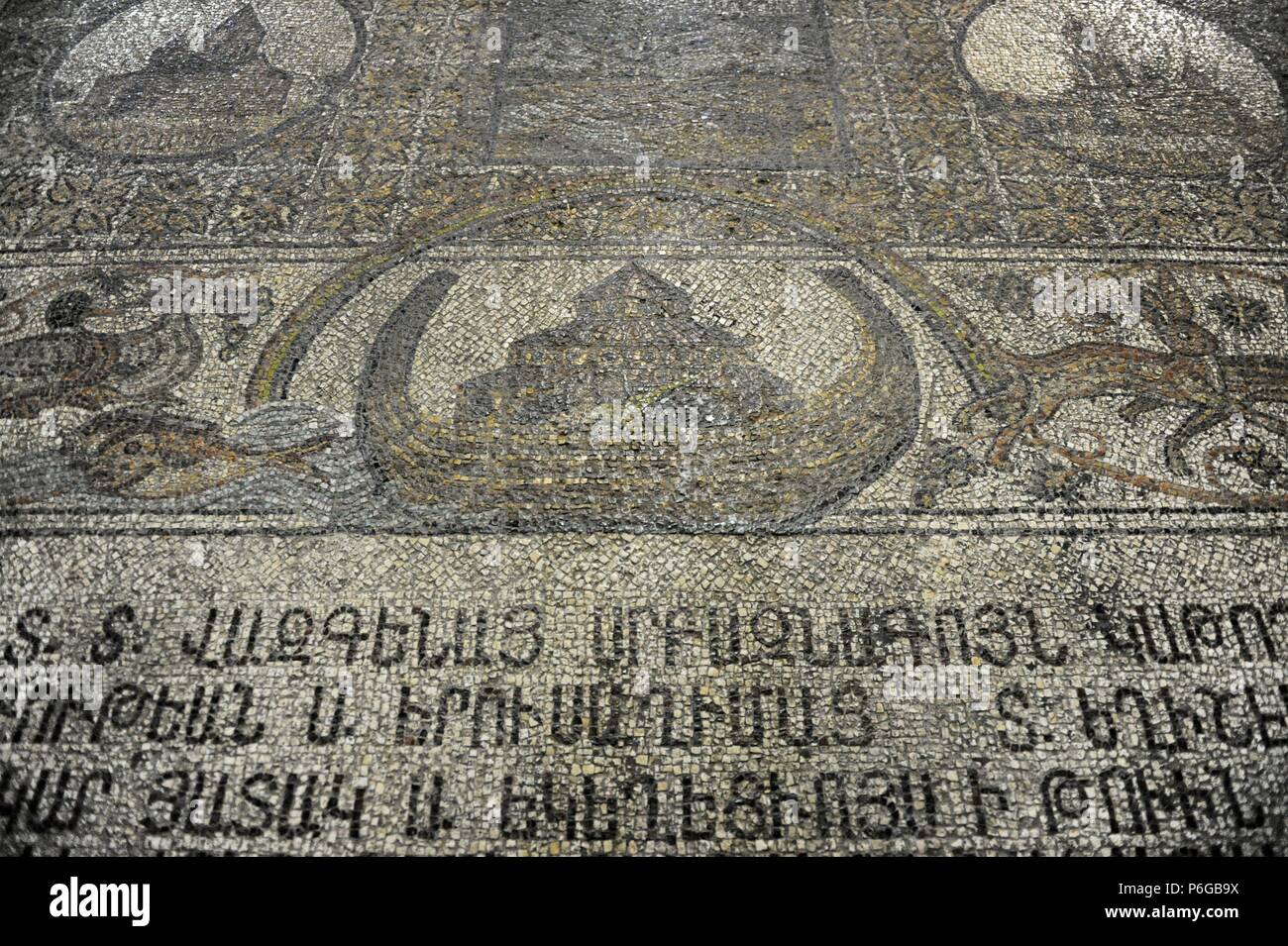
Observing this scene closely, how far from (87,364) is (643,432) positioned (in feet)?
11.0

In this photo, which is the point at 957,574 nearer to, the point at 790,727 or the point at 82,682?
the point at 790,727

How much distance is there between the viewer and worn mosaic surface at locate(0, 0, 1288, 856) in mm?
5137

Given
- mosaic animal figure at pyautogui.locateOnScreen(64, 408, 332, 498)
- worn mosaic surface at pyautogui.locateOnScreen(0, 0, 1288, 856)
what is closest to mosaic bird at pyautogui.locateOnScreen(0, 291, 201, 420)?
worn mosaic surface at pyautogui.locateOnScreen(0, 0, 1288, 856)

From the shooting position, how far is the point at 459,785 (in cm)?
509

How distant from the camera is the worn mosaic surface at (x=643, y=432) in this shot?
16.9ft

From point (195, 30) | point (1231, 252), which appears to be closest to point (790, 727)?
point (1231, 252)

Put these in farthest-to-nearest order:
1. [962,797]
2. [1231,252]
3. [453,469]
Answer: [1231,252], [453,469], [962,797]

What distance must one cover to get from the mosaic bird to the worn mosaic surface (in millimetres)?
30

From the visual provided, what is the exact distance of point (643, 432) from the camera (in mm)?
6391

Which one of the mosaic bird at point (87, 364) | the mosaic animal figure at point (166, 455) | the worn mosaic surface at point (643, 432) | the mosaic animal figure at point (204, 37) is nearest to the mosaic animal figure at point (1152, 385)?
the worn mosaic surface at point (643, 432)

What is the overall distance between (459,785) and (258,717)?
1.03 m

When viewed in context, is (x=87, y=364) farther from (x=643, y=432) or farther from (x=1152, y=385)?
(x=1152, y=385)

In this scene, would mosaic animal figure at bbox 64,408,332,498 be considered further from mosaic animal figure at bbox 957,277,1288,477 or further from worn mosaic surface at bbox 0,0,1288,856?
mosaic animal figure at bbox 957,277,1288,477

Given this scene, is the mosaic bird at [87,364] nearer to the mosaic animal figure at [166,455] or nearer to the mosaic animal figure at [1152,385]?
the mosaic animal figure at [166,455]
